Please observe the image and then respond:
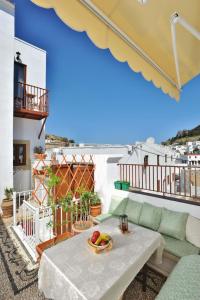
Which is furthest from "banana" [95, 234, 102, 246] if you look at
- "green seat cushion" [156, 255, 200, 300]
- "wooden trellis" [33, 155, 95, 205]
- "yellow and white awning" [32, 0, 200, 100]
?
"wooden trellis" [33, 155, 95, 205]

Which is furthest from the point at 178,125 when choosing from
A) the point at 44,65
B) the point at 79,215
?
the point at 79,215

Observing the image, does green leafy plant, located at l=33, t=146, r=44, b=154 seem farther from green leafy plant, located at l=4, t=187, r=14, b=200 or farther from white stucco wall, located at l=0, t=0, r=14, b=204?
green leafy plant, located at l=4, t=187, r=14, b=200

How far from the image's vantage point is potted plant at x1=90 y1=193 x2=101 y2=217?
4340 mm

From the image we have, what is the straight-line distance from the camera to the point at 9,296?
2238 mm

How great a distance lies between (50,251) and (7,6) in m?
7.72

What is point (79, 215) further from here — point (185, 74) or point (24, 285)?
point (185, 74)

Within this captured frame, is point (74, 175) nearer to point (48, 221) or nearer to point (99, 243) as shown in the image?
point (48, 221)

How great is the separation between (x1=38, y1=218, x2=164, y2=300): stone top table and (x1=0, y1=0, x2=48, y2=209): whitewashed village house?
4679 millimetres

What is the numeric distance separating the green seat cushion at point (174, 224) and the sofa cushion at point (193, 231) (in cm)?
6

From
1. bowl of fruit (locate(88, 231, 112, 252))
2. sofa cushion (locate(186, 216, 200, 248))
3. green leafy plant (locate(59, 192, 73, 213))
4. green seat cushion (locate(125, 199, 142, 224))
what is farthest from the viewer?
green leafy plant (locate(59, 192, 73, 213))

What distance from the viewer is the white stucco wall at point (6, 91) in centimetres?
560

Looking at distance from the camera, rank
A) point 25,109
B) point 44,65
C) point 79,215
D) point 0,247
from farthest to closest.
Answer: point 44,65 < point 25,109 < point 79,215 < point 0,247

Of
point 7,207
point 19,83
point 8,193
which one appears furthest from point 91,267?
point 19,83

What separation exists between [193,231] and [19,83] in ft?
26.0
